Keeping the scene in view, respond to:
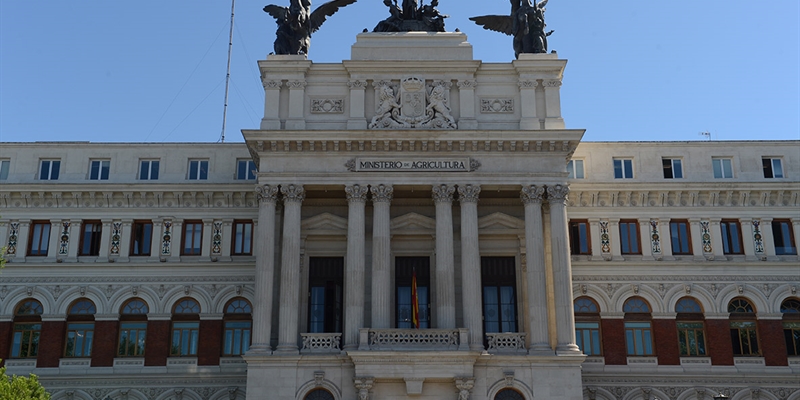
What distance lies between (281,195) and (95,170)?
1277 centimetres

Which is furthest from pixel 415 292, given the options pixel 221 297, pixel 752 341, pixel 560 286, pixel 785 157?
pixel 785 157

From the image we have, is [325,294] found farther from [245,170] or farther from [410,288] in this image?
[245,170]

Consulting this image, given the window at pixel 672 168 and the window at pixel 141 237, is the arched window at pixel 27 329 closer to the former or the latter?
the window at pixel 141 237

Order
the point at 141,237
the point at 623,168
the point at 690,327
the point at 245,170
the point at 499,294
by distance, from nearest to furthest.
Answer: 1. the point at 499,294
2. the point at 690,327
3. the point at 141,237
4. the point at 623,168
5. the point at 245,170

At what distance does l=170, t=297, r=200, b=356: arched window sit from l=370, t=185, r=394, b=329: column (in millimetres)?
10879

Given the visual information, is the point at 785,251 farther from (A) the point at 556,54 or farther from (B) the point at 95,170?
(B) the point at 95,170

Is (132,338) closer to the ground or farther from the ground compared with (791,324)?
closer to the ground

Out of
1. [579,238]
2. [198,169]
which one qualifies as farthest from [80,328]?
[579,238]

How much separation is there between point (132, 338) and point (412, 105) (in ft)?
62.4

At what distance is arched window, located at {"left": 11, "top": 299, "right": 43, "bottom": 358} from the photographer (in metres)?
45.2

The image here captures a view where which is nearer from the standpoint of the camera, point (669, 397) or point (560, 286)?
point (560, 286)

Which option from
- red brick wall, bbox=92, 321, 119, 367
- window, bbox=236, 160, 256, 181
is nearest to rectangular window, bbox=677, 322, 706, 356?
window, bbox=236, 160, 256, 181

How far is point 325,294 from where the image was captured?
4416 cm

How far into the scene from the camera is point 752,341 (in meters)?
45.2
